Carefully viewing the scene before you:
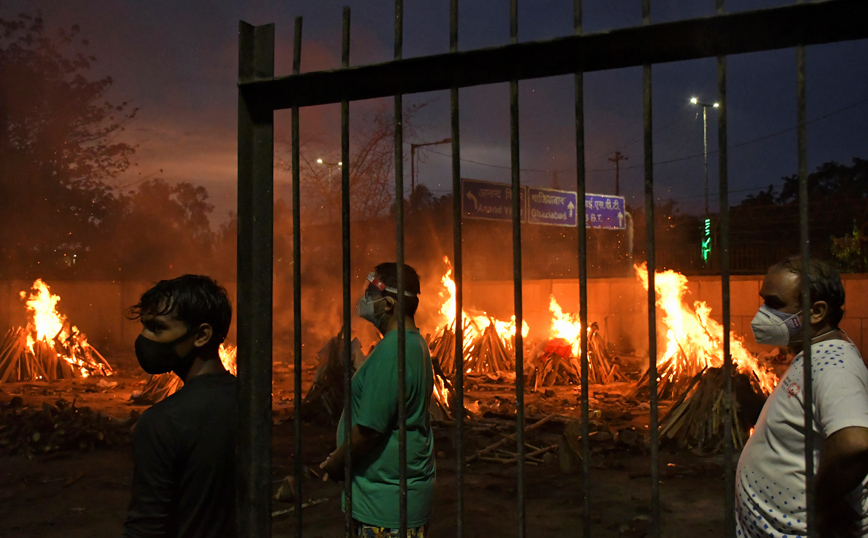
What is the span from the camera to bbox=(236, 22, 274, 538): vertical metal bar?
229cm

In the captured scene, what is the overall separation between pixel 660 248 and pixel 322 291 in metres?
11.2

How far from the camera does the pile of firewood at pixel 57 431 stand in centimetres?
828

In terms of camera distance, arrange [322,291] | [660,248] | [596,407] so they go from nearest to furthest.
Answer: [596,407], [660,248], [322,291]

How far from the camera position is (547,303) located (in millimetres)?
17812

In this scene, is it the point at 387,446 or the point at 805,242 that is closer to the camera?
the point at 805,242

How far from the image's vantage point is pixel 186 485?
2189mm

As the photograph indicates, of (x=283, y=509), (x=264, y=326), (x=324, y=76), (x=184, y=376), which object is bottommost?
(x=283, y=509)

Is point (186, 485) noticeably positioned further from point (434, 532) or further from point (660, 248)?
point (660, 248)

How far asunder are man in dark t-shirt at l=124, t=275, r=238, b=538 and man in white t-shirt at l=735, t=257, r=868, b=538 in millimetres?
1982

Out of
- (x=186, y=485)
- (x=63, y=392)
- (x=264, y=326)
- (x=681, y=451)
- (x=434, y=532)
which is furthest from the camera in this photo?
(x=63, y=392)

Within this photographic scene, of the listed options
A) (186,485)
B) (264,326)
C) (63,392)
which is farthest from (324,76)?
(63,392)

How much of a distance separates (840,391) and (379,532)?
1.88 meters

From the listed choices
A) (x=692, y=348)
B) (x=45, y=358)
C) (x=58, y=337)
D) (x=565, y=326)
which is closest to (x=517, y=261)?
(x=692, y=348)

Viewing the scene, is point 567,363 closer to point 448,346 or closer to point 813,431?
point 448,346
